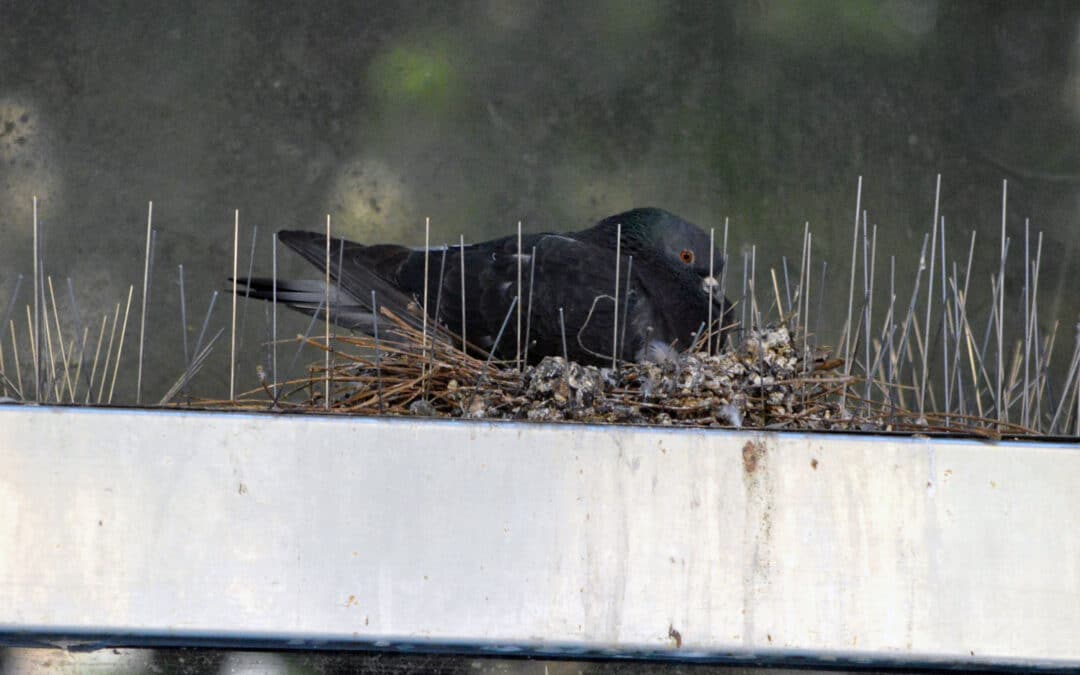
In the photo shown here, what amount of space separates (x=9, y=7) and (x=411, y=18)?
1.10 meters

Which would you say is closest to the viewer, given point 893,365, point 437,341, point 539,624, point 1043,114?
point 539,624

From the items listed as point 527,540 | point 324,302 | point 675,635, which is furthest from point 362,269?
point 675,635

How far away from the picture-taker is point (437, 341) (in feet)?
6.81

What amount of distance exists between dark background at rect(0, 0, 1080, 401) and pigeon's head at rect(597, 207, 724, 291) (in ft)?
3.08

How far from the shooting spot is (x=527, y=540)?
1.45 m

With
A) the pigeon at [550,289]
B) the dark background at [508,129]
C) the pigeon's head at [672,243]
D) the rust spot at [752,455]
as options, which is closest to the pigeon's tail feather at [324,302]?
the pigeon at [550,289]

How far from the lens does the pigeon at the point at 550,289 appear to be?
2111 millimetres

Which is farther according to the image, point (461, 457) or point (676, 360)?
point (676, 360)

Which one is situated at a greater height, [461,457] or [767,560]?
[461,457]

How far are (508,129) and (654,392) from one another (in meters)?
1.75

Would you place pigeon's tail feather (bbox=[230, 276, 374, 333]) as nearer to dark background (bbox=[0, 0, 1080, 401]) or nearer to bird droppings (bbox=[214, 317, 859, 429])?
bird droppings (bbox=[214, 317, 859, 429])

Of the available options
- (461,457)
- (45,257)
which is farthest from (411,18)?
(461,457)

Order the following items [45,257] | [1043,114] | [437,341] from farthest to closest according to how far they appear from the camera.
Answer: [1043,114]
[45,257]
[437,341]

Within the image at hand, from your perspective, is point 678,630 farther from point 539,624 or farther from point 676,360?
point 676,360
